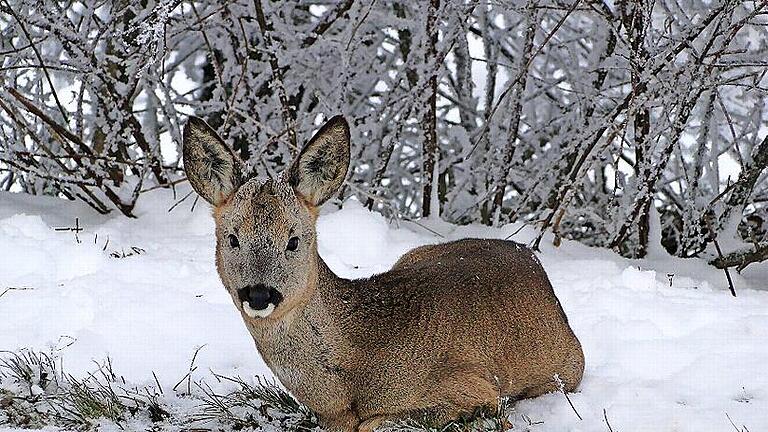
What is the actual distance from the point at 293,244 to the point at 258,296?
0.21 m

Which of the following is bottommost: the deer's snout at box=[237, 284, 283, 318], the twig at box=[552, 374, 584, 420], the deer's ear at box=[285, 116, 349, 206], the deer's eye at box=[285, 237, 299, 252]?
the twig at box=[552, 374, 584, 420]

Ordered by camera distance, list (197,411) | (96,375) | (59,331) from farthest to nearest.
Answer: (59,331), (96,375), (197,411)

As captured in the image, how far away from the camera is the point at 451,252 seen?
3.86 m

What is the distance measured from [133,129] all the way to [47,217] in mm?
621

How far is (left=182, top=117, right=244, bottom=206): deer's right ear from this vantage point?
130 inches

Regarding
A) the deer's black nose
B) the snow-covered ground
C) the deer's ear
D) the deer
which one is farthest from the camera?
the snow-covered ground

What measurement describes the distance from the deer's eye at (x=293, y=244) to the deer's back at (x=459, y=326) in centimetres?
28

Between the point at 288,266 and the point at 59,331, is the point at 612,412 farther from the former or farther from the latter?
the point at 59,331

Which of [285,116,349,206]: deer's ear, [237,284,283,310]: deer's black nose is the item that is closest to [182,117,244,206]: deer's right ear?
[285,116,349,206]: deer's ear

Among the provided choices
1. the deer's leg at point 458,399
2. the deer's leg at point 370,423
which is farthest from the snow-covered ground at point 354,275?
the deer's leg at point 370,423

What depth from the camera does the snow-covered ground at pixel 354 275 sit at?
345 centimetres

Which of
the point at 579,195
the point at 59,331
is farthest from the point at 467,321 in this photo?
the point at 579,195

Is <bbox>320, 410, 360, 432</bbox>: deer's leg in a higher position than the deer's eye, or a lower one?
lower

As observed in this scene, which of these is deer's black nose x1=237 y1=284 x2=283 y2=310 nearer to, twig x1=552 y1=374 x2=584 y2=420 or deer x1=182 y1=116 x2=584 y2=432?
deer x1=182 y1=116 x2=584 y2=432
